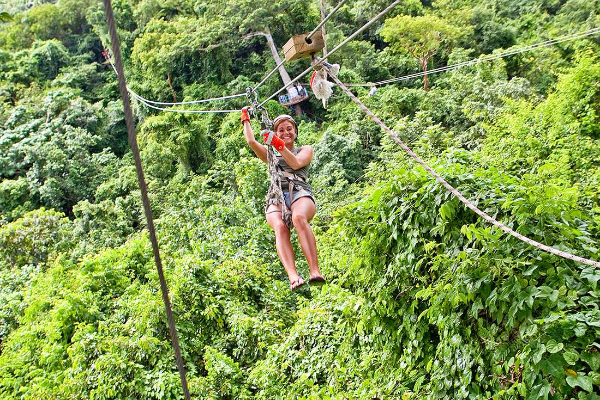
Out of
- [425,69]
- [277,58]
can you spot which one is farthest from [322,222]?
[277,58]

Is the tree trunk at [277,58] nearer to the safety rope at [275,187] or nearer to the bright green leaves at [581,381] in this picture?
the safety rope at [275,187]

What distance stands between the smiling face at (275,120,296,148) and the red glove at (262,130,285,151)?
0.26 m

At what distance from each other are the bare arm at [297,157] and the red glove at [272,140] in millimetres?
30

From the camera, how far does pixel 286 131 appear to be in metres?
3.15

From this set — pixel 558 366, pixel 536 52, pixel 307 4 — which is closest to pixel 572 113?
pixel 558 366

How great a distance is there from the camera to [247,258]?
23.4ft

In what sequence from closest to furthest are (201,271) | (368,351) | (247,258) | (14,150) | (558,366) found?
(558,366), (368,351), (201,271), (247,258), (14,150)

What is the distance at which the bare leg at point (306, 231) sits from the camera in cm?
285

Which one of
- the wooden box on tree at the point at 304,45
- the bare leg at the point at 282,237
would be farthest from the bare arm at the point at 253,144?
the wooden box on tree at the point at 304,45

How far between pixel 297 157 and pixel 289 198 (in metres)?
0.24

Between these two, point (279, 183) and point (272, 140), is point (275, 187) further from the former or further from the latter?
point (272, 140)

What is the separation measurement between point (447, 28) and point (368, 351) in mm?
14967

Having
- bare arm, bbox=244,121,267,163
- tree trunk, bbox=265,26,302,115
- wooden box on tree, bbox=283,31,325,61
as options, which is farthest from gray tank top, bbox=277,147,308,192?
tree trunk, bbox=265,26,302,115

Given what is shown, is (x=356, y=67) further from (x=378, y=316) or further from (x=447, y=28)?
(x=378, y=316)
